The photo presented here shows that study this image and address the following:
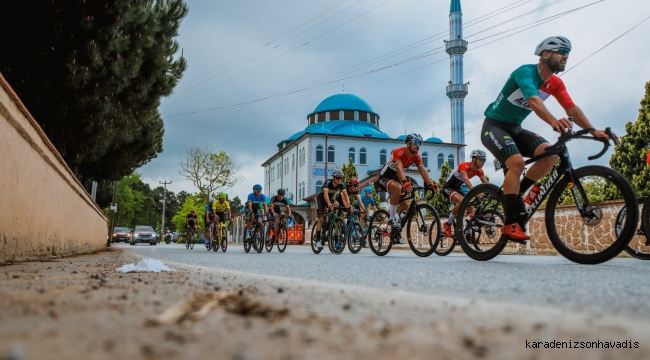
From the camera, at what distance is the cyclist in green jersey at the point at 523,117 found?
18.0ft

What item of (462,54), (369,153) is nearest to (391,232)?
(369,153)

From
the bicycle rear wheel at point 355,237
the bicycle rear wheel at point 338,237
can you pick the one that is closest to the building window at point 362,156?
the bicycle rear wheel at point 338,237

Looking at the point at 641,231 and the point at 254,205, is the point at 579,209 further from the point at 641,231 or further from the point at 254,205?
the point at 254,205

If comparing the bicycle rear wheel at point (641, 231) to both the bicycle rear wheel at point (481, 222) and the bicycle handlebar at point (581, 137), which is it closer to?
the bicycle handlebar at point (581, 137)

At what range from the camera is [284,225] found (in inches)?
514

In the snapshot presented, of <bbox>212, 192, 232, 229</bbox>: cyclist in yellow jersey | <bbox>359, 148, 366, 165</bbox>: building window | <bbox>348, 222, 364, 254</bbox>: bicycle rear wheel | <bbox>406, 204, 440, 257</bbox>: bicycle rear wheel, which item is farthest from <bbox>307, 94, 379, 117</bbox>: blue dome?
<bbox>406, 204, 440, 257</bbox>: bicycle rear wheel

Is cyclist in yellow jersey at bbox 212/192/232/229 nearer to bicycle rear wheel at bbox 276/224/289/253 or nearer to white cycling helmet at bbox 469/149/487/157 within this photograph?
bicycle rear wheel at bbox 276/224/289/253

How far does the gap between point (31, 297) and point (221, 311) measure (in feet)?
3.21

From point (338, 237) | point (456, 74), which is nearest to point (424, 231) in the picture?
point (338, 237)

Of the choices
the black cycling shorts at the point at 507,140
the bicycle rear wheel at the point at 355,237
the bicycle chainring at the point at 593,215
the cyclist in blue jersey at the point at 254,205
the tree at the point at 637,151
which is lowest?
the bicycle rear wheel at the point at 355,237

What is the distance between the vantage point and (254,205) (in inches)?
549

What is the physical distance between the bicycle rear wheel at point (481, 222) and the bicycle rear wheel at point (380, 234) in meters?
2.73

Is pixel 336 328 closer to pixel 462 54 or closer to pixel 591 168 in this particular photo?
pixel 591 168

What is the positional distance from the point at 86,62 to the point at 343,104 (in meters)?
68.0
